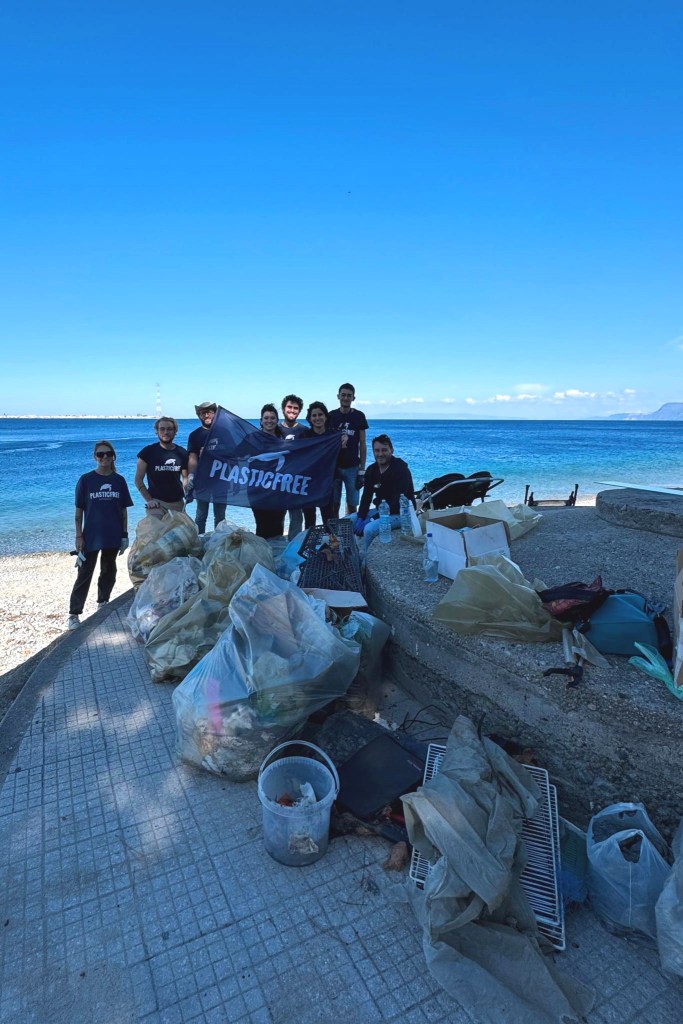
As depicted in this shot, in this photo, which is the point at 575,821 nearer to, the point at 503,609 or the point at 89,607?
the point at 503,609

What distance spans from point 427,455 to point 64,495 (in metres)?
29.0

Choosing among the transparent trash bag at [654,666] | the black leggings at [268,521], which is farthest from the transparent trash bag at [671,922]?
the black leggings at [268,521]

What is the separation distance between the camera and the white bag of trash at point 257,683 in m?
2.43

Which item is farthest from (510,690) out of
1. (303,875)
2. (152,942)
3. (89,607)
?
(89,607)

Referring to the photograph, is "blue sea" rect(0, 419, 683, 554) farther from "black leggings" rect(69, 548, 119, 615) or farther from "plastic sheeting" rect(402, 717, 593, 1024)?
"plastic sheeting" rect(402, 717, 593, 1024)

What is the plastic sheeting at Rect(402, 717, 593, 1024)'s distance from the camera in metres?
1.52

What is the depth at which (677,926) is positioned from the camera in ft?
5.02

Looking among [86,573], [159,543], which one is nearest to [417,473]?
[159,543]

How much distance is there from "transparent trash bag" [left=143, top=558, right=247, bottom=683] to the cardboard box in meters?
1.47

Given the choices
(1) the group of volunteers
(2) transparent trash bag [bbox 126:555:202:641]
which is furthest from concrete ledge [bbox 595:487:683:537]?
(2) transparent trash bag [bbox 126:555:202:641]

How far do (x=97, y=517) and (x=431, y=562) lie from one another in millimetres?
3275

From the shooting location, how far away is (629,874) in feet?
5.71

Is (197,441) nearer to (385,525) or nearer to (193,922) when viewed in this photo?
(385,525)

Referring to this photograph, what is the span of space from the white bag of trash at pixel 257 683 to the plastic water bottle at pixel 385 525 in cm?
175
